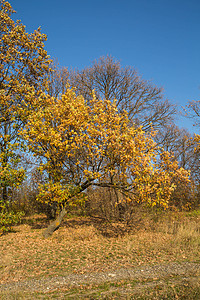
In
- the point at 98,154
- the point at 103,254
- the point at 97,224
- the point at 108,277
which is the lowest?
the point at 108,277

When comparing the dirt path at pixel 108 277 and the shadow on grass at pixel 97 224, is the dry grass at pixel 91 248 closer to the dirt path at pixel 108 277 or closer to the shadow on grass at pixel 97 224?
the shadow on grass at pixel 97 224

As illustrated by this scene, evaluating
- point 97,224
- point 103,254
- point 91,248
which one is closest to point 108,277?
point 103,254

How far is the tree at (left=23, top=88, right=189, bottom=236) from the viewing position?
1070 cm

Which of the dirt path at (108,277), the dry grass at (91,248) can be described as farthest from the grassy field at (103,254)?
the dirt path at (108,277)

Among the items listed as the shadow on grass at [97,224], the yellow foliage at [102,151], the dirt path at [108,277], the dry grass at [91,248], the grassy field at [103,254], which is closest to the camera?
the grassy field at [103,254]

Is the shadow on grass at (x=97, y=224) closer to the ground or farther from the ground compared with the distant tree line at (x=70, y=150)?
closer to the ground

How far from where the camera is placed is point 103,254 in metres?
9.92

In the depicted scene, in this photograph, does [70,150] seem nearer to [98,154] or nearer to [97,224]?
[98,154]

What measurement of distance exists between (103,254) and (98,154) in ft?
13.6

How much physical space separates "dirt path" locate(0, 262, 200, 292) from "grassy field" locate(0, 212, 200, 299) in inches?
10.6

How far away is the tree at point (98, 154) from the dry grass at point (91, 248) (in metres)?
1.69

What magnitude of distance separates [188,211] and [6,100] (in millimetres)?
15289

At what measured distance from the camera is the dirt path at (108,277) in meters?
6.95

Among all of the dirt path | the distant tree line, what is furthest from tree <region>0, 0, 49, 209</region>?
the dirt path
